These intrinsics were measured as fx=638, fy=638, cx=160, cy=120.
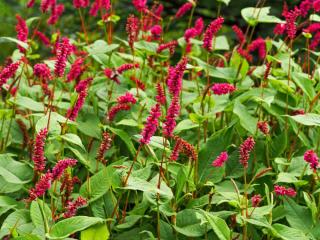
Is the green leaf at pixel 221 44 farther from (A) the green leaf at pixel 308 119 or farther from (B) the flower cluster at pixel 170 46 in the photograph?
(A) the green leaf at pixel 308 119

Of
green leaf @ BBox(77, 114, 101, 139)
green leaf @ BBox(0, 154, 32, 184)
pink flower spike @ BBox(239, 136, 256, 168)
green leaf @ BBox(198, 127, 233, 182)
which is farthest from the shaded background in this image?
pink flower spike @ BBox(239, 136, 256, 168)

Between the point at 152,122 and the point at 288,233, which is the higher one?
the point at 152,122

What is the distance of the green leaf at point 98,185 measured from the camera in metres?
1.82

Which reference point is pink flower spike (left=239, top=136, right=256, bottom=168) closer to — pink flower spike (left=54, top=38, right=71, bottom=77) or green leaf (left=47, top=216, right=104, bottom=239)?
green leaf (left=47, top=216, right=104, bottom=239)

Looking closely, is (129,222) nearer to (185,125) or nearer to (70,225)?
(70,225)

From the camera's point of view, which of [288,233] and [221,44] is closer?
[288,233]

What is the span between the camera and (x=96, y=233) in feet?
5.58

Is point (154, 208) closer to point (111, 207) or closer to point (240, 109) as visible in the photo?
point (111, 207)

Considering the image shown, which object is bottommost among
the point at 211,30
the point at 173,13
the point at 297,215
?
the point at 173,13

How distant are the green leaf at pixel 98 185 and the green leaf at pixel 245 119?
0.49m

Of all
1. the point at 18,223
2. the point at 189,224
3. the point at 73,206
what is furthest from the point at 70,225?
the point at 189,224

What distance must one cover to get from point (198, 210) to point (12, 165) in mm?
604

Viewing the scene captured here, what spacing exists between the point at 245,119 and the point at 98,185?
56 centimetres

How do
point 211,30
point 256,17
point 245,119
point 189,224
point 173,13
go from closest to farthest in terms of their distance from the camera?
point 189,224 → point 211,30 → point 245,119 → point 256,17 → point 173,13
